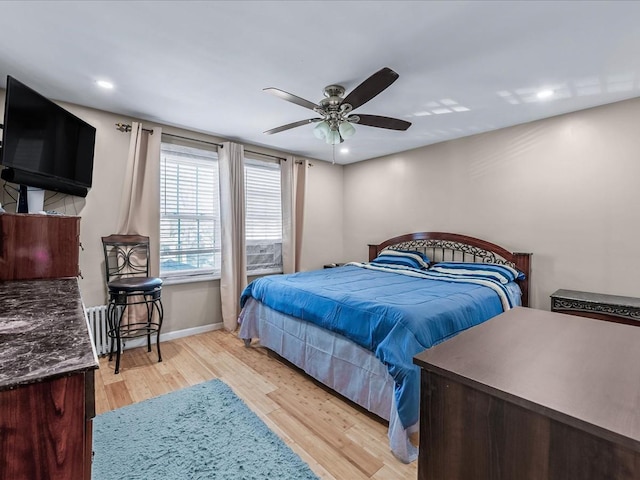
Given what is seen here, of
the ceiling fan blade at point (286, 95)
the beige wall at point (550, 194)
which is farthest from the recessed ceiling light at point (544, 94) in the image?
the ceiling fan blade at point (286, 95)

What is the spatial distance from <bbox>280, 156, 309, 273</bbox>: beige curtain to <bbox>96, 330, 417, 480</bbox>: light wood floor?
1497 millimetres

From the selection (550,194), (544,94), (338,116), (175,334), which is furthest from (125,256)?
(550,194)

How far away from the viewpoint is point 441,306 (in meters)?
2.20

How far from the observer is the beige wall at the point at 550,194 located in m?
2.79

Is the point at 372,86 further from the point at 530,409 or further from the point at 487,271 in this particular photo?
the point at 487,271

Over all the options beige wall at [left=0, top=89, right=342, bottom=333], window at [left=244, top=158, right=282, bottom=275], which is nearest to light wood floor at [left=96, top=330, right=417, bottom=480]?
beige wall at [left=0, top=89, right=342, bottom=333]

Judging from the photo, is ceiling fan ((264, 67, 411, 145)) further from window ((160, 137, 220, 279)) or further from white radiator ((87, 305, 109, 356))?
white radiator ((87, 305, 109, 356))

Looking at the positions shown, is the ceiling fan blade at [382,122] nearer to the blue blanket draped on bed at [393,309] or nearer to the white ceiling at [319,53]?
the white ceiling at [319,53]

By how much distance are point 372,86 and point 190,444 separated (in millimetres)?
2588

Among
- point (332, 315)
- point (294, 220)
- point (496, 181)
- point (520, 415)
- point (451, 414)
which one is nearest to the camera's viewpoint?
point (520, 415)

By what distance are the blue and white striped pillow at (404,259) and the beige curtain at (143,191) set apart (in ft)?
9.42

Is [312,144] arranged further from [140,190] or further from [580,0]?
[580,0]

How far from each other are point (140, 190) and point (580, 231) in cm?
462

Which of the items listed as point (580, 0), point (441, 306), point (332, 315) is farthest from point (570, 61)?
point (332, 315)
